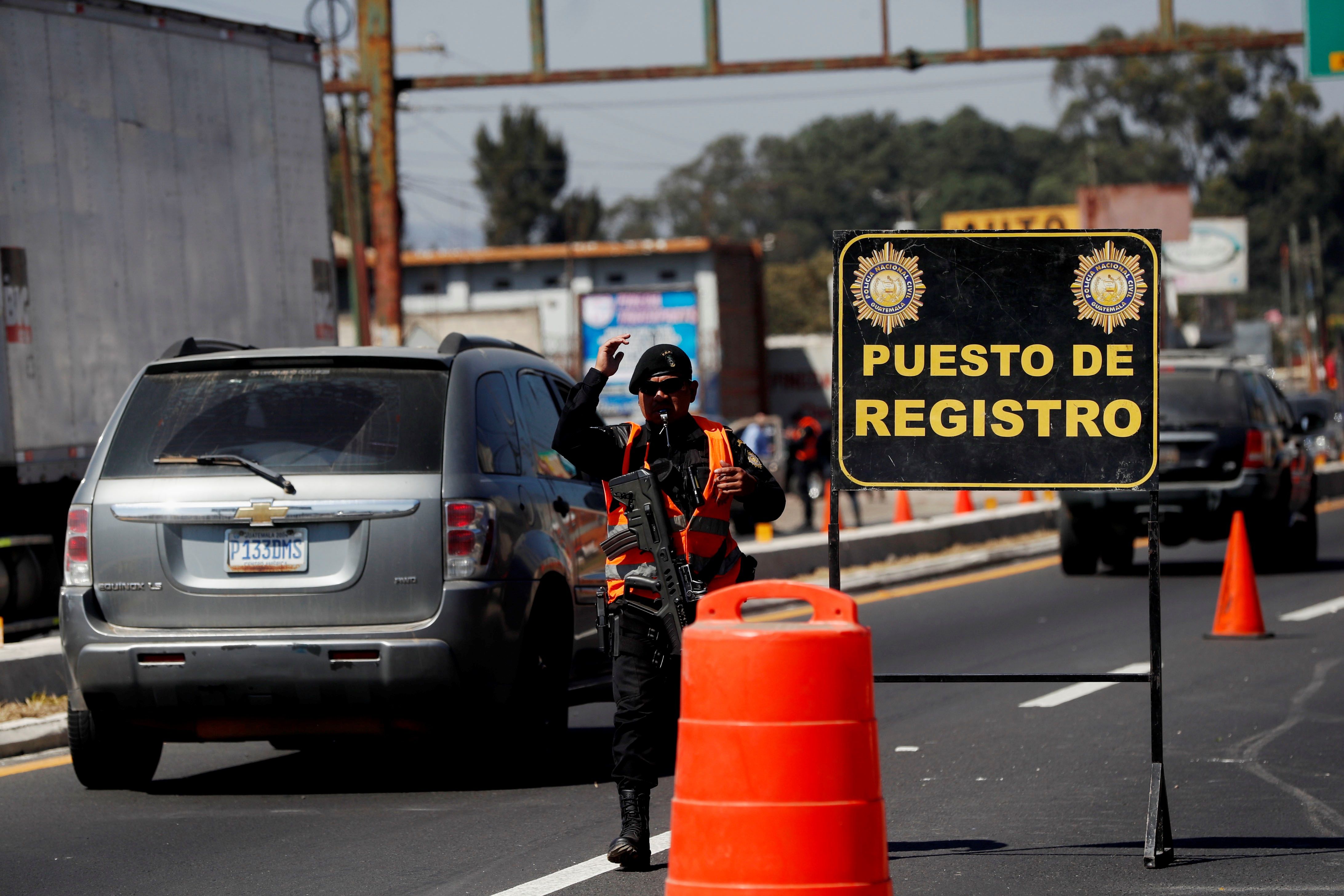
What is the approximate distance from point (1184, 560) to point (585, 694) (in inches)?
498

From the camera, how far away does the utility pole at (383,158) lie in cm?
1889

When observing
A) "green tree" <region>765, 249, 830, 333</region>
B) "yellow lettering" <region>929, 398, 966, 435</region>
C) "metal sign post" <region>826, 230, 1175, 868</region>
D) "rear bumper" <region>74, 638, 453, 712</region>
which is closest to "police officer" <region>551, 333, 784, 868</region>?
"metal sign post" <region>826, 230, 1175, 868</region>

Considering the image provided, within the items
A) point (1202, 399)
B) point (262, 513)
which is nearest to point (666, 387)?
point (262, 513)

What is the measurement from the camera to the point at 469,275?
6544cm

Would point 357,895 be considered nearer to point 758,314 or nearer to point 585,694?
point 585,694

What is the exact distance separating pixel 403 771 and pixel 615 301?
5264 centimetres

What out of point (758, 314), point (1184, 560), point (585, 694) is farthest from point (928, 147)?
point (585, 694)

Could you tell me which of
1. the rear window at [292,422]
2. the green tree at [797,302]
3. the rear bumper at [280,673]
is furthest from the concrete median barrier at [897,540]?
the green tree at [797,302]

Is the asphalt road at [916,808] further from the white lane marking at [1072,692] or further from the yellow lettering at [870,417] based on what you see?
the yellow lettering at [870,417]

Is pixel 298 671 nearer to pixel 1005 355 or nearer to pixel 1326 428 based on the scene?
pixel 1005 355

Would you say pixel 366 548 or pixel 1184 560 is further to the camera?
pixel 1184 560

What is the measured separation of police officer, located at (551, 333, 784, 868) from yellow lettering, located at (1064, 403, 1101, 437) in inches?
39.3

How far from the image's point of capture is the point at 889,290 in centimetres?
650

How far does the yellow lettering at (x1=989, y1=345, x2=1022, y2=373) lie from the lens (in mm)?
6496
